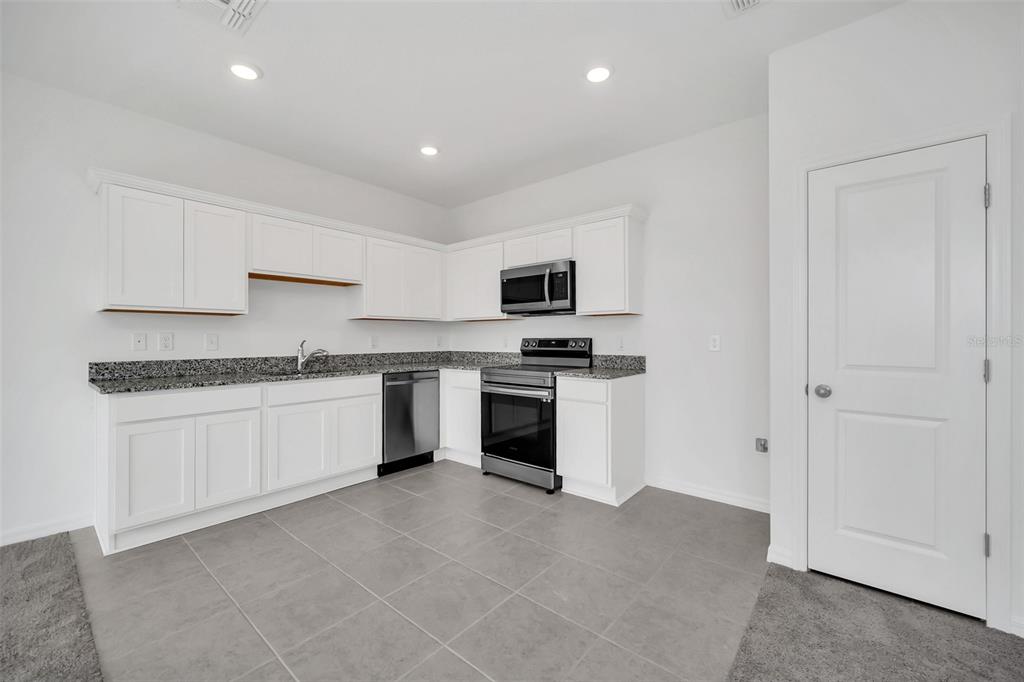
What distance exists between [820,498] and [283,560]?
9.53 ft

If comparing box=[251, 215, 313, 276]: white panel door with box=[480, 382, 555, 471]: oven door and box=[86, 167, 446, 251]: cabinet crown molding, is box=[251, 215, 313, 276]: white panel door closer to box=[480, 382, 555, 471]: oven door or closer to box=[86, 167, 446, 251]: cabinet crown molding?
box=[86, 167, 446, 251]: cabinet crown molding

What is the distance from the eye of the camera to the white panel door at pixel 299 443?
3035 millimetres

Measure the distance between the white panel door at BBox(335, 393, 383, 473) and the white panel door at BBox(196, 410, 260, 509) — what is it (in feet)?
2.02

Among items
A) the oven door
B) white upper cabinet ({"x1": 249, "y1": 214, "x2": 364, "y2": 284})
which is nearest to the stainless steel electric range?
the oven door

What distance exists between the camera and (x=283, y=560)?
92.6 inches

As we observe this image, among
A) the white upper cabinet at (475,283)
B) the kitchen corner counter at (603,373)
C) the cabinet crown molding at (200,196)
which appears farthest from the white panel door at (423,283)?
the kitchen corner counter at (603,373)

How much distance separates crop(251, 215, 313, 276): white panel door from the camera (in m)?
3.20

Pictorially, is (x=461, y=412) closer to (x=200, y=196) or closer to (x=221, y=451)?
(x=221, y=451)

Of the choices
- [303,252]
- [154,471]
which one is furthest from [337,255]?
[154,471]

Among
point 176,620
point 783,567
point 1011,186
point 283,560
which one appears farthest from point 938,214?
point 176,620

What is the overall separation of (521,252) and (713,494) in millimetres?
2586

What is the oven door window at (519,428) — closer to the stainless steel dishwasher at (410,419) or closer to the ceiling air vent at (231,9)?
the stainless steel dishwasher at (410,419)

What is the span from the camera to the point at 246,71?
8.21 feet

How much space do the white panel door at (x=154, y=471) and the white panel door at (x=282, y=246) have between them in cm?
127
